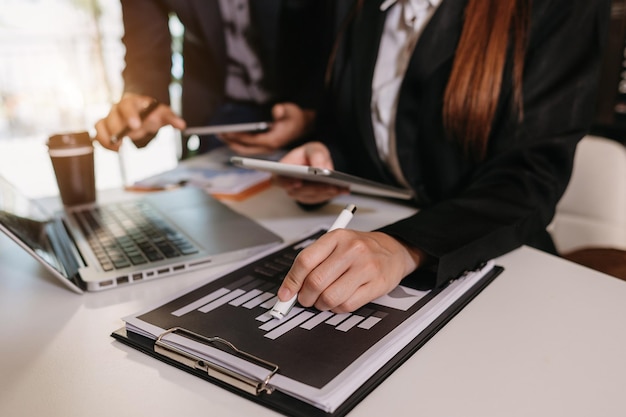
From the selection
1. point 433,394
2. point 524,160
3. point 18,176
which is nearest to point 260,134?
point 524,160

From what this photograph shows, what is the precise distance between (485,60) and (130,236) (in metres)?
0.62

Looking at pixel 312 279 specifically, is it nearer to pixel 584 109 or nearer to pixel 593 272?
pixel 593 272

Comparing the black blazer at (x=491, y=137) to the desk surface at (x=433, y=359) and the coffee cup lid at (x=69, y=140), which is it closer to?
the desk surface at (x=433, y=359)

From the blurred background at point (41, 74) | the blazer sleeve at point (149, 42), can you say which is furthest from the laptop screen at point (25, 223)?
the blurred background at point (41, 74)

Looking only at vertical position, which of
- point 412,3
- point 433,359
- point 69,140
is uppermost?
point 412,3

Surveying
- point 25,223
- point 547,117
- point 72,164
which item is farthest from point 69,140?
point 547,117

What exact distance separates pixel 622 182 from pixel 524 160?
0.38 metres

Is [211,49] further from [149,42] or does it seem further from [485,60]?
[485,60]

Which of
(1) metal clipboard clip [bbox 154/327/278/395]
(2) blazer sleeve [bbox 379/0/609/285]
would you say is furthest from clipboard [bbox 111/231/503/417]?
(2) blazer sleeve [bbox 379/0/609/285]

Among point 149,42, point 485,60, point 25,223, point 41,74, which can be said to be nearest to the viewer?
point 25,223

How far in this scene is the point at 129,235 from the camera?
0.77 metres

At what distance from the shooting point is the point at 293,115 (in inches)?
49.1

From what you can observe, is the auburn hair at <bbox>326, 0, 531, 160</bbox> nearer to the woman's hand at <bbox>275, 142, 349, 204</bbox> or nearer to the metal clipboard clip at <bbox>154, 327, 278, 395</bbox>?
the woman's hand at <bbox>275, 142, 349, 204</bbox>

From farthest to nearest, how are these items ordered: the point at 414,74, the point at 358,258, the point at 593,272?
the point at 414,74, the point at 593,272, the point at 358,258
